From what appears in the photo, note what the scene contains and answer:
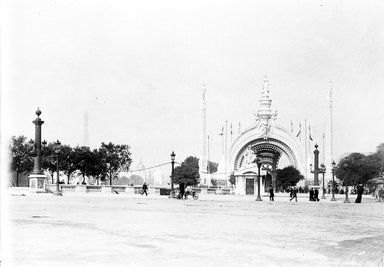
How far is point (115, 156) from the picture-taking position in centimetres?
7706

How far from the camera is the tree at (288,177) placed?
83.8 meters

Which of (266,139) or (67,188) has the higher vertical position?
(266,139)

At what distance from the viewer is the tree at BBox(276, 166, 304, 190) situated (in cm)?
8381

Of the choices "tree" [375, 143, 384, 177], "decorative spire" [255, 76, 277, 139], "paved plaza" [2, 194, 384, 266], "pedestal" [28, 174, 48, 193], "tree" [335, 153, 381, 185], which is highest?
"decorative spire" [255, 76, 277, 139]

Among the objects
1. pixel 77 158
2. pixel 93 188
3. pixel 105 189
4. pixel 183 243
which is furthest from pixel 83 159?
pixel 183 243

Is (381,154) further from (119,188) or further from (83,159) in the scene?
(119,188)

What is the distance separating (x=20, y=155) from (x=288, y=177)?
3426cm

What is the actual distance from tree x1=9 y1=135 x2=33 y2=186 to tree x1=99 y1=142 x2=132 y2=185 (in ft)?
29.5

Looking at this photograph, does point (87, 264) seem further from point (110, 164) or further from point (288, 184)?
point (288, 184)

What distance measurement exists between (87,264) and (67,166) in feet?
222

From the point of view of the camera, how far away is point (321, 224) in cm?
1758

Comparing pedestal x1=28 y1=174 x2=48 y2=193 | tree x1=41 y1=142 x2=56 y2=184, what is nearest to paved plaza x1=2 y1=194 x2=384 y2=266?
pedestal x1=28 y1=174 x2=48 y2=193

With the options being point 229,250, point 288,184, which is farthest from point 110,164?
point 229,250

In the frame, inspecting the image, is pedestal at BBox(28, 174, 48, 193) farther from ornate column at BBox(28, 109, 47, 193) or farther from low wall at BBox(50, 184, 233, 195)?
low wall at BBox(50, 184, 233, 195)
